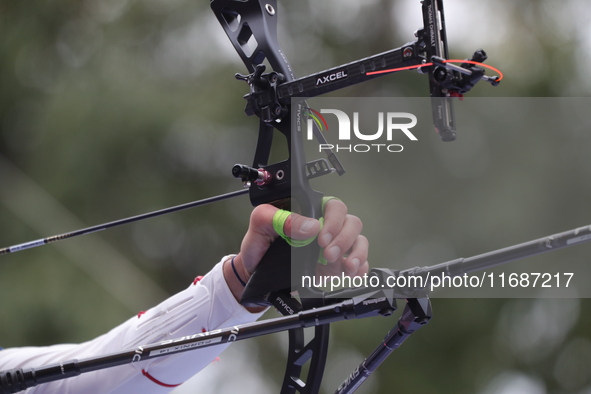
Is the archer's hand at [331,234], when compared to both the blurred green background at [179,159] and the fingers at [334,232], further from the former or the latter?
the blurred green background at [179,159]

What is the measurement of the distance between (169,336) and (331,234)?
1.22 ft

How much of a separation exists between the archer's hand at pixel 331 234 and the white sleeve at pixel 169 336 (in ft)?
0.49

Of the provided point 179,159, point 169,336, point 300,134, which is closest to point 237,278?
point 169,336

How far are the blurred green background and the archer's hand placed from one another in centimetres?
109

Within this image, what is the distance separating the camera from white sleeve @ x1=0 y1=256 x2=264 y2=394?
106 centimetres

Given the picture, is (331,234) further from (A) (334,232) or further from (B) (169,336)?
(B) (169,336)

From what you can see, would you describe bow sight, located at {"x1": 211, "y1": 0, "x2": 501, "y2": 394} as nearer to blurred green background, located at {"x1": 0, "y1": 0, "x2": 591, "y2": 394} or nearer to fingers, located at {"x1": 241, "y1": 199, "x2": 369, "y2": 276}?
fingers, located at {"x1": 241, "y1": 199, "x2": 369, "y2": 276}

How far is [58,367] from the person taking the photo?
2.96 feet

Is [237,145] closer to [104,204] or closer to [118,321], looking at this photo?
[104,204]

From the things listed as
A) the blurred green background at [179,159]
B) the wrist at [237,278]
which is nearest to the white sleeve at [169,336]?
the wrist at [237,278]

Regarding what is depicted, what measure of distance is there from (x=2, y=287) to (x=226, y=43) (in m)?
1.43

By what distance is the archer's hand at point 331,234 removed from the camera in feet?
2.92

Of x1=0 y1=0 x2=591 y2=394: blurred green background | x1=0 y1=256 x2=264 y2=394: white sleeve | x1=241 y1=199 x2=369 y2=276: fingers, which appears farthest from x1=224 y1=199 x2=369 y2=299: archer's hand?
x1=0 y1=0 x2=591 y2=394: blurred green background

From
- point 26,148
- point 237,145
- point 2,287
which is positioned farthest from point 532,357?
point 26,148
